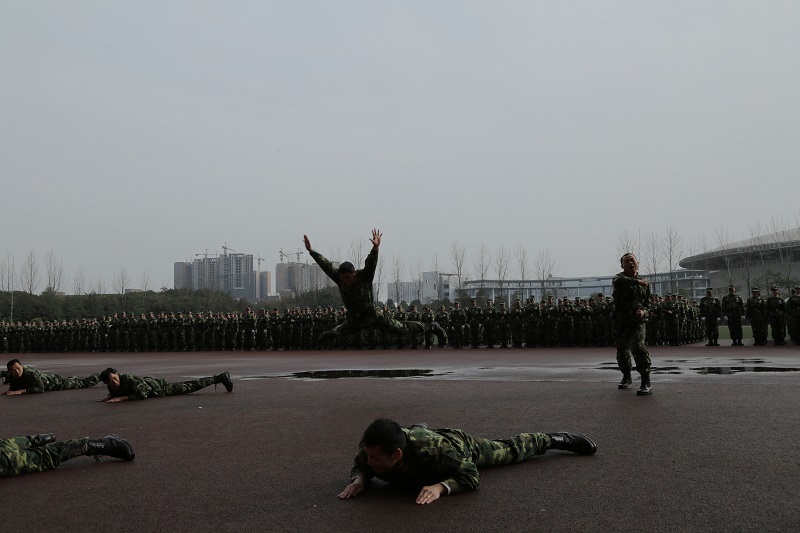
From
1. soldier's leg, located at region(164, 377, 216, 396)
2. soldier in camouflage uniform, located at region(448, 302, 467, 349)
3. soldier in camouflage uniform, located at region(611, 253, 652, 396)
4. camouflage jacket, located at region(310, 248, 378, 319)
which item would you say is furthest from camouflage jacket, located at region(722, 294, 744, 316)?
soldier's leg, located at region(164, 377, 216, 396)

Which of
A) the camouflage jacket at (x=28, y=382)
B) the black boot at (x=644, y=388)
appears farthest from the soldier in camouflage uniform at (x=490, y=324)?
the camouflage jacket at (x=28, y=382)

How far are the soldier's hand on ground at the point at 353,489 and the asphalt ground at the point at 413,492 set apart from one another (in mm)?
65

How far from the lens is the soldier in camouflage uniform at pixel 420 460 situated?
4316 millimetres

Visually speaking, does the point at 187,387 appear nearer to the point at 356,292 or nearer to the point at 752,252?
the point at 356,292

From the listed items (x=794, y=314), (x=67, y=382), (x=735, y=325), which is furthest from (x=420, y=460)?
(x=794, y=314)

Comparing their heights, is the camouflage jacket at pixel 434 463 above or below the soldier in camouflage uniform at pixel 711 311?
below

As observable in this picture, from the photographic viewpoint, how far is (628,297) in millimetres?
9727

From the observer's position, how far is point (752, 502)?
420 centimetres

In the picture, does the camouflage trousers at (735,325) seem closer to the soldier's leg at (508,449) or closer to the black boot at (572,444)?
the black boot at (572,444)

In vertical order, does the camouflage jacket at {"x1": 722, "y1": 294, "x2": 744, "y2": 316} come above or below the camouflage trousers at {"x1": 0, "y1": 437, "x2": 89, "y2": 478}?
above

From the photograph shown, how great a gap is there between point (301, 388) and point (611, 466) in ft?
24.6

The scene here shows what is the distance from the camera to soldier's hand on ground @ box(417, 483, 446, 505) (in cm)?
435

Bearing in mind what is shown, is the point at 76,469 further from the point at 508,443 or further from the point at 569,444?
the point at 569,444

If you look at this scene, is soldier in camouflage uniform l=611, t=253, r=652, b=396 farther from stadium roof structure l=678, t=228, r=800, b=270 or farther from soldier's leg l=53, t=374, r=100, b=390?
stadium roof structure l=678, t=228, r=800, b=270
